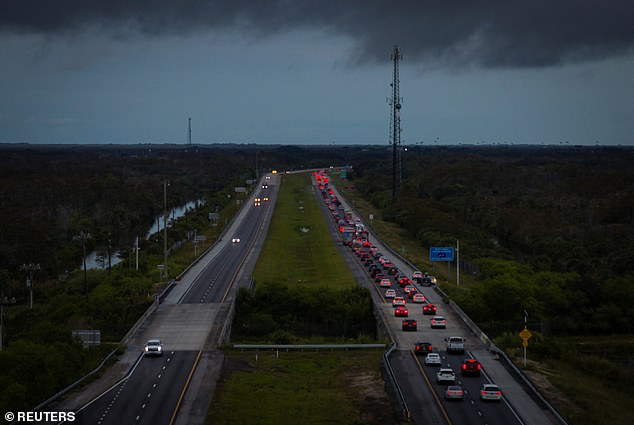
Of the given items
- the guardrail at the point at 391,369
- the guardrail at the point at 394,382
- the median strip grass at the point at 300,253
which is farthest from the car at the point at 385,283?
the guardrail at the point at 394,382

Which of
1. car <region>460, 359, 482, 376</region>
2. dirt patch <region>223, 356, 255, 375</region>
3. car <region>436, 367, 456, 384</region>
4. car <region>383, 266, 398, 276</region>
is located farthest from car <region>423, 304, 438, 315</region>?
car <region>383, 266, 398, 276</region>

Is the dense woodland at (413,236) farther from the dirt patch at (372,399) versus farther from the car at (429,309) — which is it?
the dirt patch at (372,399)

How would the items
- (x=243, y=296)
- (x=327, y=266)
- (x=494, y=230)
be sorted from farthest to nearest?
(x=494, y=230) < (x=327, y=266) < (x=243, y=296)

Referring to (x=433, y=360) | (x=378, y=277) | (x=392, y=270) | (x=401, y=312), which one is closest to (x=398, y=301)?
(x=401, y=312)

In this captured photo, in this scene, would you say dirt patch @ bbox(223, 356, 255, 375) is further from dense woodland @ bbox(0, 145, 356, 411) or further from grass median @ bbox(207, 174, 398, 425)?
dense woodland @ bbox(0, 145, 356, 411)

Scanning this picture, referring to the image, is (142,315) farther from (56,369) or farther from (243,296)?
(56,369)

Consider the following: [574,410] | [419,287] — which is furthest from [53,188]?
[574,410]
